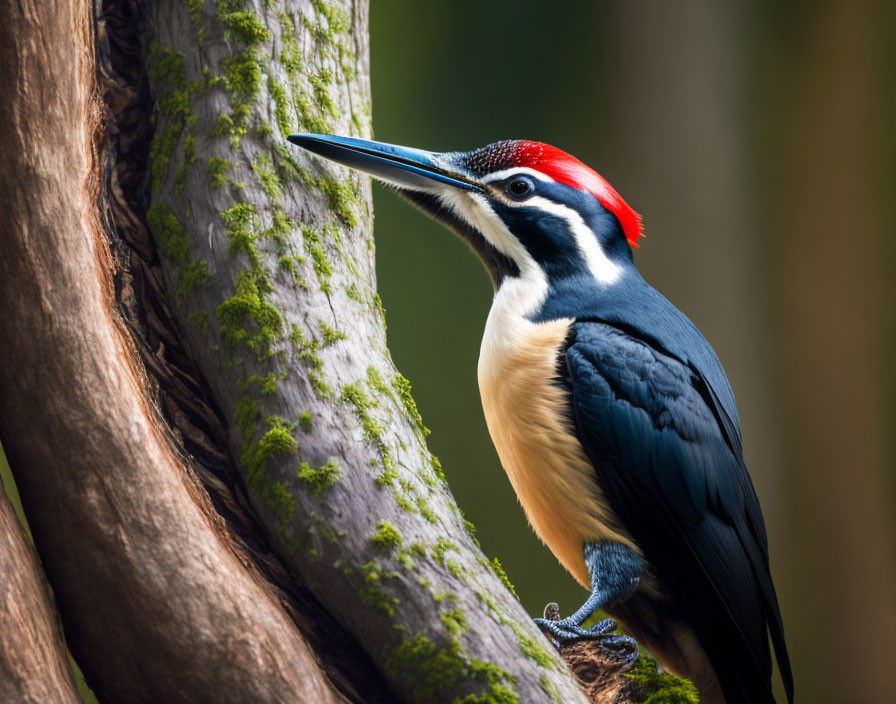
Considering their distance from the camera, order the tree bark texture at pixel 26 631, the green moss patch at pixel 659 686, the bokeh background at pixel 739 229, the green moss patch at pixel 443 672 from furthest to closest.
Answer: the bokeh background at pixel 739 229 → the green moss patch at pixel 659 686 → the green moss patch at pixel 443 672 → the tree bark texture at pixel 26 631

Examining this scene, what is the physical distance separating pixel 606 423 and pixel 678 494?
0.19m

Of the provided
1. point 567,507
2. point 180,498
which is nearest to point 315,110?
point 180,498

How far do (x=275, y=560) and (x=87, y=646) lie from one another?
0.32 m

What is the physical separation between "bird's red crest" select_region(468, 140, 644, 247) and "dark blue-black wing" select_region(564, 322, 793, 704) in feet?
1.13

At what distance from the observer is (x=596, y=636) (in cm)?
163

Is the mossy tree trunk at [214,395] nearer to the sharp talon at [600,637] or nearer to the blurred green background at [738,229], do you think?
the sharp talon at [600,637]

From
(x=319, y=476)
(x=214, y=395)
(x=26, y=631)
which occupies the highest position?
(x=214, y=395)

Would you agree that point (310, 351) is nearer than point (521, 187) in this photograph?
Yes

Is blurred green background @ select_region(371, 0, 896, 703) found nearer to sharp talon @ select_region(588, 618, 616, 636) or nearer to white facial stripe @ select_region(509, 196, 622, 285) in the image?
white facial stripe @ select_region(509, 196, 622, 285)

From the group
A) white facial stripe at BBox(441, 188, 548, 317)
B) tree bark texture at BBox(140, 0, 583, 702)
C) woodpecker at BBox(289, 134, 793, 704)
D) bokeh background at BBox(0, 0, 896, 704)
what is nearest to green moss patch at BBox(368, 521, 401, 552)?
tree bark texture at BBox(140, 0, 583, 702)

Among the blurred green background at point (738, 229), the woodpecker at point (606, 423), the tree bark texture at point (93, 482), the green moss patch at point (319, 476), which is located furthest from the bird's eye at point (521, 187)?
the blurred green background at point (738, 229)

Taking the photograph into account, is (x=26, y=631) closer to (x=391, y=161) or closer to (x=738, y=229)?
(x=391, y=161)

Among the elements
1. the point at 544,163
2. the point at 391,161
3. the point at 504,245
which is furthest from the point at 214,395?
the point at 544,163

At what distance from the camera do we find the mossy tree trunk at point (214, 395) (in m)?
1.31
